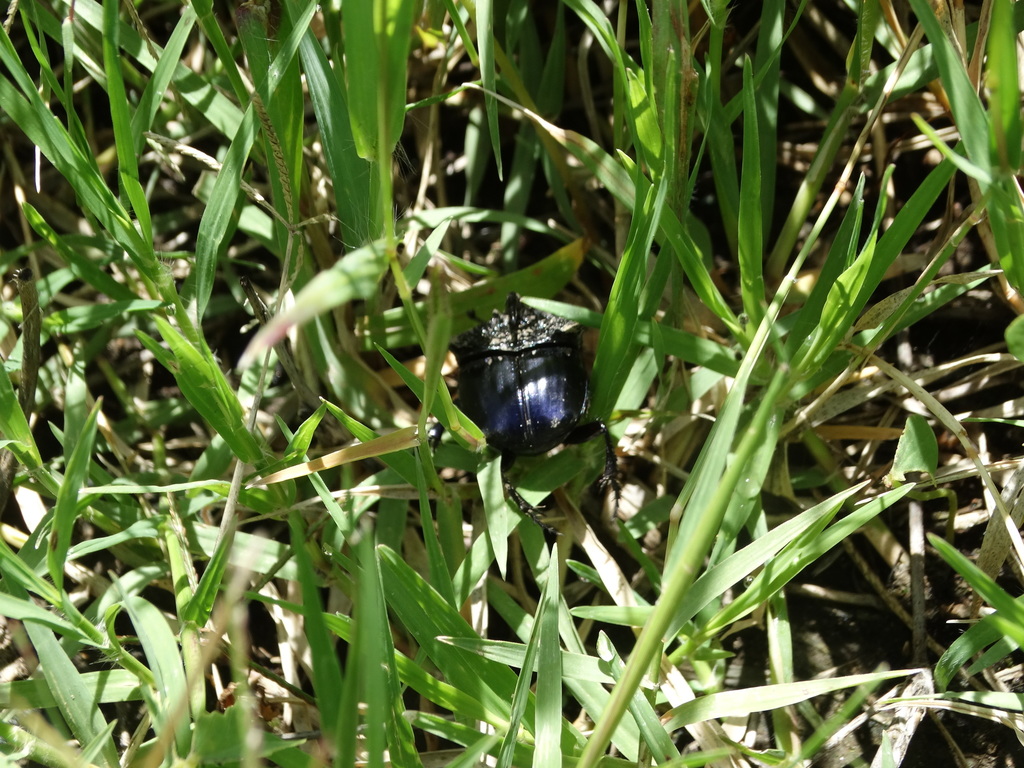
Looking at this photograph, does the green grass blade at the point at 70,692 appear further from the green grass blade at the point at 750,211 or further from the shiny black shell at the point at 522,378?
the green grass blade at the point at 750,211

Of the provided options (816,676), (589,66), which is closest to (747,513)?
(816,676)

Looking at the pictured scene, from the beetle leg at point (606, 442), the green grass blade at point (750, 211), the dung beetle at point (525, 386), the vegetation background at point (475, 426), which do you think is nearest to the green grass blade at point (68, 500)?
the vegetation background at point (475, 426)

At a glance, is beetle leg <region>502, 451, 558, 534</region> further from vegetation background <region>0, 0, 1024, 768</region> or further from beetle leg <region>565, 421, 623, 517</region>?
beetle leg <region>565, 421, 623, 517</region>

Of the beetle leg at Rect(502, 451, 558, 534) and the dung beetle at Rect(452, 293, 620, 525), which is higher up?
the dung beetle at Rect(452, 293, 620, 525)

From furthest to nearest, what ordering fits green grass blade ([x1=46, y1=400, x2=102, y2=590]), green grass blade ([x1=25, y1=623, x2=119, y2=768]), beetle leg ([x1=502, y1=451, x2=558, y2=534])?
beetle leg ([x1=502, y1=451, x2=558, y2=534]) → green grass blade ([x1=25, y1=623, x2=119, y2=768]) → green grass blade ([x1=46, y1=400, x2=102, y2=590])

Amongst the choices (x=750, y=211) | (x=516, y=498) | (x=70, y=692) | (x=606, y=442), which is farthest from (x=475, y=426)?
(x=70, y=692)

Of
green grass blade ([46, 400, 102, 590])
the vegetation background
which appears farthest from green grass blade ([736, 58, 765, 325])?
green grass blade ([46, 400, 102, 590])

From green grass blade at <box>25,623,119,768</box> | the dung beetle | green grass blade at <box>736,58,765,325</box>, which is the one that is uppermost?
green grass blade at <box>736,58,765,325</box>
